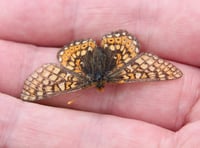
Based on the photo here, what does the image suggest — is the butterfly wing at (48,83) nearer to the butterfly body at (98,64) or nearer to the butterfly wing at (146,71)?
the butterfly body at (98,64)

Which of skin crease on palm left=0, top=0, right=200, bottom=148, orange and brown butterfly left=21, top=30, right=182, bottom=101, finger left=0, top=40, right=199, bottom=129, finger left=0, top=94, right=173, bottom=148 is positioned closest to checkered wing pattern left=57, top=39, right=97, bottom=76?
orange and brown butterfly left=21, top=30, right=182, bottom=101

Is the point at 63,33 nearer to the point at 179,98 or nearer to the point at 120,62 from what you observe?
the point at 120,62

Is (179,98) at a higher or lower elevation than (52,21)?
lower

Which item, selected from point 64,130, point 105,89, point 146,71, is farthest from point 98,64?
point 64,130

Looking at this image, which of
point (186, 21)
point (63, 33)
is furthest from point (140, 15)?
point (63, 33)

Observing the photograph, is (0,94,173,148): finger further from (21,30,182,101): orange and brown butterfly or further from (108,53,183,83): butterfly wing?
(108,53,183,83): butterfly wing

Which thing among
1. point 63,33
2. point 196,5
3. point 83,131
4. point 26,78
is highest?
point 196,5

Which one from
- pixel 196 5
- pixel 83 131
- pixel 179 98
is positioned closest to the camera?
pixel 83 131
